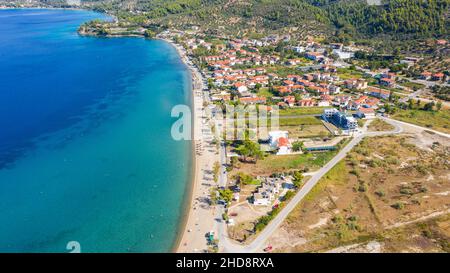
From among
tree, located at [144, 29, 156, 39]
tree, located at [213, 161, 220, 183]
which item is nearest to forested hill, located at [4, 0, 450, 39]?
tree, located at [144, 29, 156, 39]

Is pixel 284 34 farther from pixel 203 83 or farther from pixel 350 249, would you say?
pixel 350 249

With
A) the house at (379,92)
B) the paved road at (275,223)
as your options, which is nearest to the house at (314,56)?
the house at (379,92)

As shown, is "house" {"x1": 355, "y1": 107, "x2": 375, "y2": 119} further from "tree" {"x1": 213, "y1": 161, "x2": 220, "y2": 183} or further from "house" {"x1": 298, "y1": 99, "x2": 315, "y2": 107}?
"tree" {"x1": 213, "y1": 161, "x2": 220, "y2": 183}

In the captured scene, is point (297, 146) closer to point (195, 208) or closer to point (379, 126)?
point (379, 126)

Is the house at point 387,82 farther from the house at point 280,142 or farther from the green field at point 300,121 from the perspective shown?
the house at point 280,142

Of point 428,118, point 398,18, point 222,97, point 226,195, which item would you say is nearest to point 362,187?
point 226,195
